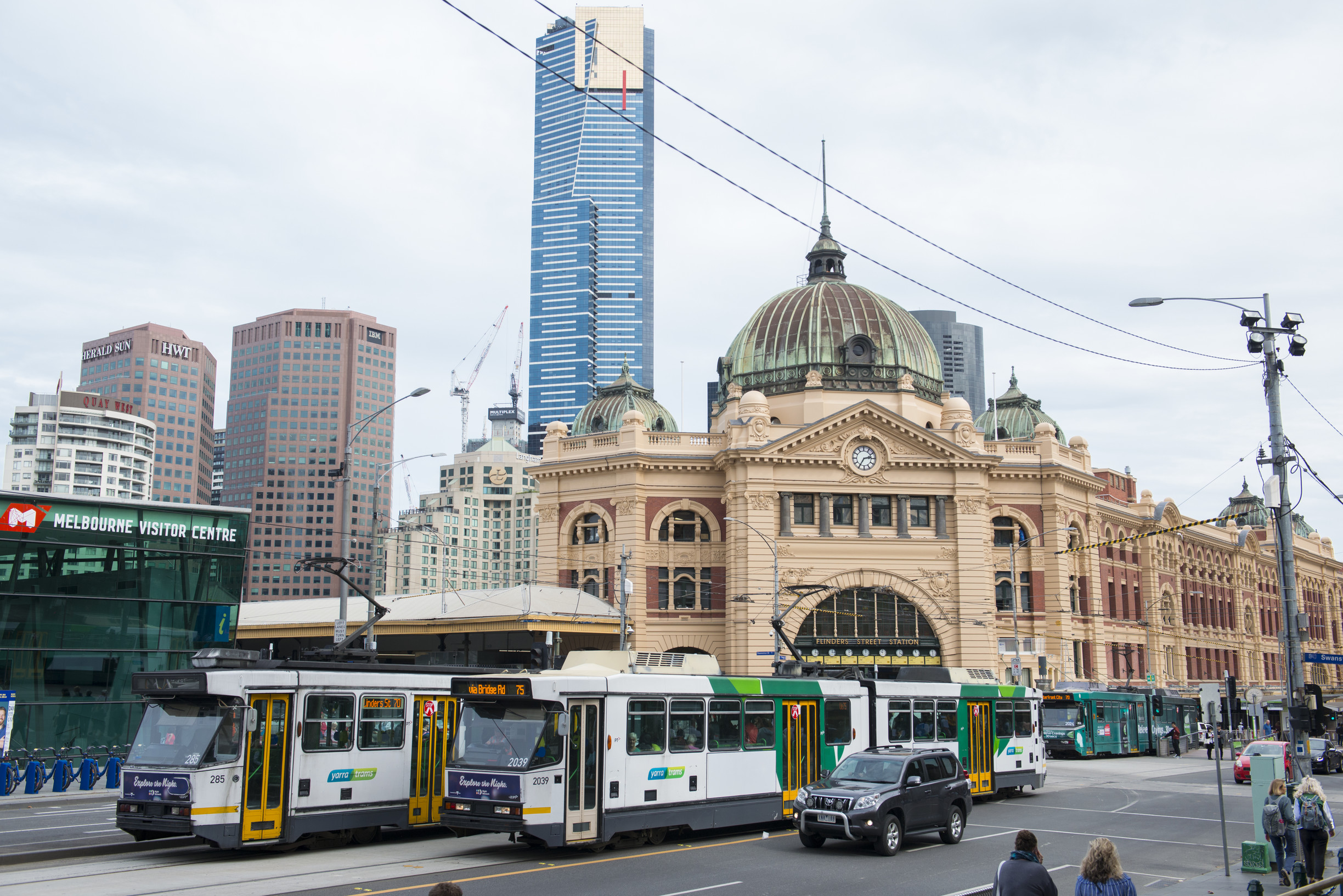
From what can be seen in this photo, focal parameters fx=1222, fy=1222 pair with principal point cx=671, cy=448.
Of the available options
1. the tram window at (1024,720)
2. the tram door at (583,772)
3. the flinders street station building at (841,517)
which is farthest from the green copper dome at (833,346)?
the tram door at (583,772)

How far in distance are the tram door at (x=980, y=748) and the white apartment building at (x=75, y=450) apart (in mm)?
174662

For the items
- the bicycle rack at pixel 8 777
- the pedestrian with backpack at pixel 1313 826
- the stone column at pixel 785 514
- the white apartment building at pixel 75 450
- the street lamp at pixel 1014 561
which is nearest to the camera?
the pedestrian with backpack at pixel 1313 826

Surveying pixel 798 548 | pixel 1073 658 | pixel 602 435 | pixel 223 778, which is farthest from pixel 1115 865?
pixel 1073 658

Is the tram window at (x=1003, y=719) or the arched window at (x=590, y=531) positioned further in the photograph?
the arched window at (x=590, y=531)

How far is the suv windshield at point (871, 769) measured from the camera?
836 inches

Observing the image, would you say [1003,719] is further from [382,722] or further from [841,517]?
[841,517]

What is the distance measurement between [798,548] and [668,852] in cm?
4128

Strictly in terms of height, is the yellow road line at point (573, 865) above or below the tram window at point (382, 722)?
below

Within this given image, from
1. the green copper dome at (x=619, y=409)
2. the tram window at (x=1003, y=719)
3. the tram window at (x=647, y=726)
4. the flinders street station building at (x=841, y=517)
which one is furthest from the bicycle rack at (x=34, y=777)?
the green copper dome at (x=619, y=409)

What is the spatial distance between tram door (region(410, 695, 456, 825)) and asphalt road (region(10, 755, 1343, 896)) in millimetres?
591

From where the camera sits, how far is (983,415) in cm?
8225

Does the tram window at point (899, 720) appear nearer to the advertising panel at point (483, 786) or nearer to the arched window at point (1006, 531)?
the advertising panel at point (483, 786)

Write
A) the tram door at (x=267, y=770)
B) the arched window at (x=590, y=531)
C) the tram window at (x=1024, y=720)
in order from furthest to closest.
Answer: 1. the arched window at (x=590, y=531)
2. the tram window at (x=1024, y=720)
3. the tram door at (x=267, y=770)

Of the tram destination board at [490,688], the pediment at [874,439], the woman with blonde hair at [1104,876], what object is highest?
the pediment at [874,439]
